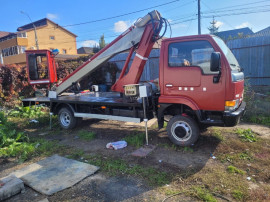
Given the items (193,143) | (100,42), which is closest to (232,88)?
(193,143)

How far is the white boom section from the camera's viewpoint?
5180 mm

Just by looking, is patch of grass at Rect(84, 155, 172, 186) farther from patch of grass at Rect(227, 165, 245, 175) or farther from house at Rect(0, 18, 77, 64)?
house at Rect(0, 18, 77, 64)

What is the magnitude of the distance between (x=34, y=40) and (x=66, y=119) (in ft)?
117

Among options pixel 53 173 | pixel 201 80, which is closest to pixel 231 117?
pixel 201 80

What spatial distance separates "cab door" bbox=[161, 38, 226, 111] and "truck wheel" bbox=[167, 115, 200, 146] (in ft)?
1.50

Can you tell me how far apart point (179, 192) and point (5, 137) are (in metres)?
4.71

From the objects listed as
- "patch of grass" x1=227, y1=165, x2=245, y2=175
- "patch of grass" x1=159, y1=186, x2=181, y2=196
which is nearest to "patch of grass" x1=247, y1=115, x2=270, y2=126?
"patch of grass" x1=227, y1=165, x2=245, y2=175

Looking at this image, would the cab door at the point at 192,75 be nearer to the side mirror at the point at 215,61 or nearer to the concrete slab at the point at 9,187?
the side mirror at the point at 215,61

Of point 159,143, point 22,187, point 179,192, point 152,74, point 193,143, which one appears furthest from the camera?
point 152,74

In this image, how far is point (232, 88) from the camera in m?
3.97

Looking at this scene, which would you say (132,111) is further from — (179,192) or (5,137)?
(5,137)

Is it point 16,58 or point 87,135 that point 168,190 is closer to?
point 87,135

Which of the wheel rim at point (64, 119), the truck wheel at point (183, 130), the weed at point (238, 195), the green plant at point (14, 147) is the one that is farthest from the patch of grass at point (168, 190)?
the wheel rim at point (64, 119)

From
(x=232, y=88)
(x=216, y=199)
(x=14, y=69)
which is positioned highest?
(x=14, y=69)
